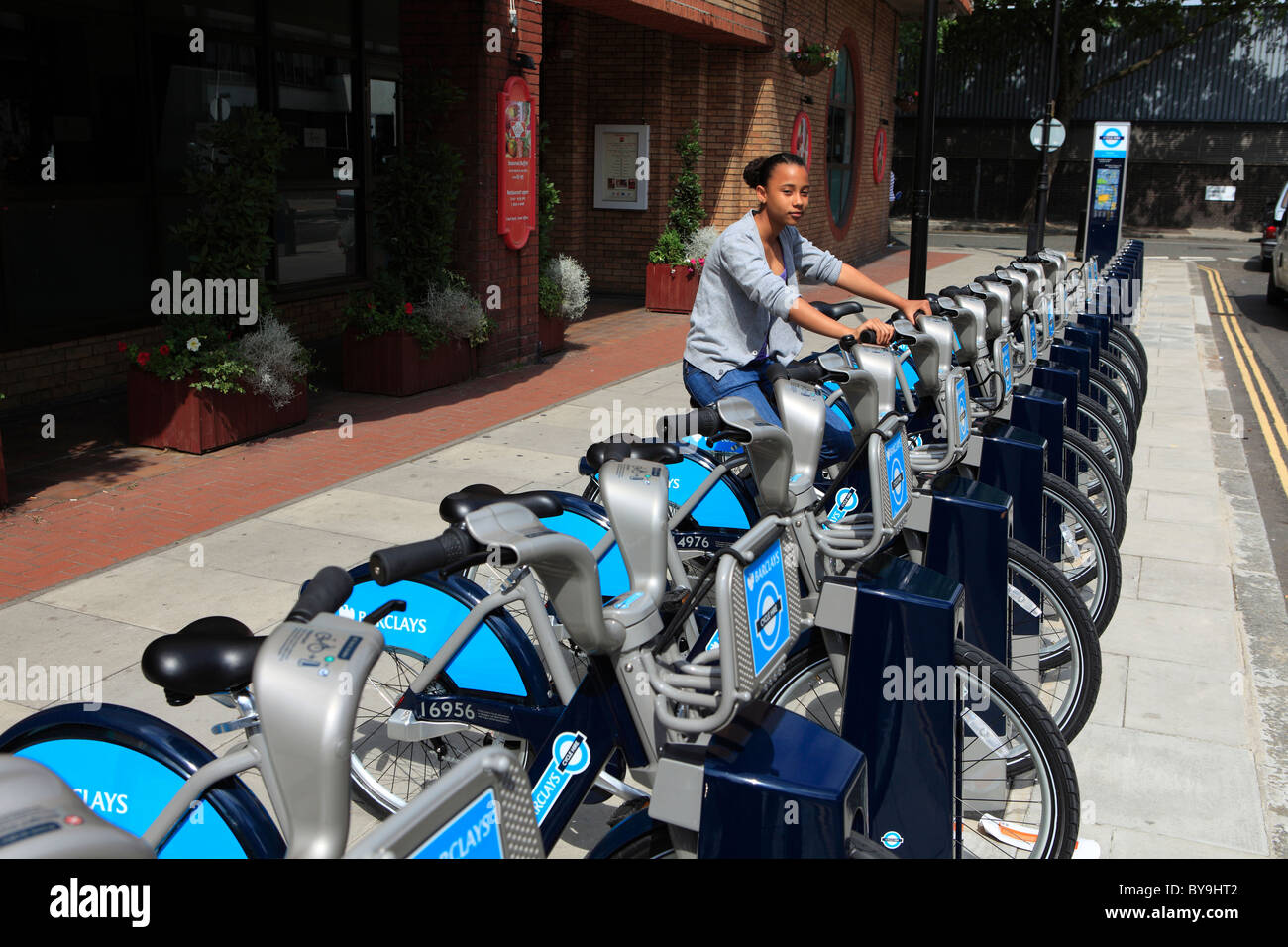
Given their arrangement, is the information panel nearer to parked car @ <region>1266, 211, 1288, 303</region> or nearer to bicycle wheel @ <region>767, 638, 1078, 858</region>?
parked car @ <region>1266, 211, 1288, 303</region>

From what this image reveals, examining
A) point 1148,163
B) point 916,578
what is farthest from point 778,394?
point 1148,163

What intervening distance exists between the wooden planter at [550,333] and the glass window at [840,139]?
10.3m

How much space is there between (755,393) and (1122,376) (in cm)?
390

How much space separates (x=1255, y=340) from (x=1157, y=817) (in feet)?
44.0

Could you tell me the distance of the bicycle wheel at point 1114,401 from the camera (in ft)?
22.8

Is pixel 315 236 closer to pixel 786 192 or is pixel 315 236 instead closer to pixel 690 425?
pixel 786 192

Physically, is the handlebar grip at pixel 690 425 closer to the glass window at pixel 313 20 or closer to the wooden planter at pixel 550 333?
the wooden planter at pixel 550 333

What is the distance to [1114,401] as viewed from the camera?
7.04 m

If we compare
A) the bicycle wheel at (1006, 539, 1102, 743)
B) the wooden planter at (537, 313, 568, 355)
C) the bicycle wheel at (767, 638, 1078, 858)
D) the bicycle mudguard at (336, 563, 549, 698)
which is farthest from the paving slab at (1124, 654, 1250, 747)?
the wooden planter at (537, 313, 568, 355)

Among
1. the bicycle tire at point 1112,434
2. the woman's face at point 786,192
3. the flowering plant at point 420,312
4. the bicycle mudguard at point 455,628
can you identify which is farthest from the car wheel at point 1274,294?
the bicycle mudguard at point 455,628

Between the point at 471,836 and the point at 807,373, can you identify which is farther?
the point at 807,373

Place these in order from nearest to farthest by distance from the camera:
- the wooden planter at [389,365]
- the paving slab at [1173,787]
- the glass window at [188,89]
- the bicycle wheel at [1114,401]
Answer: the paving slab at [1173,787] < the bicycle wheel at [1114,401] < the glass window at [188,89] < the wooden planter at [389,365]

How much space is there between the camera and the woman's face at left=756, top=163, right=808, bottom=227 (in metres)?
4.52

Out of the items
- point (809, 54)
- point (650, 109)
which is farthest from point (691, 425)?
point (809, 54)
